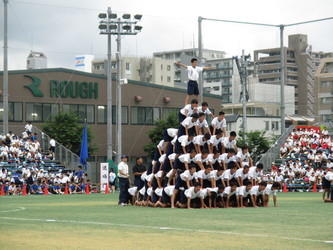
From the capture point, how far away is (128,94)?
76.2 meters

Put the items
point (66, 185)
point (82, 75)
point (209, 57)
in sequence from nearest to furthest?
point (66, 185), point (82, 75), point (209, 57)

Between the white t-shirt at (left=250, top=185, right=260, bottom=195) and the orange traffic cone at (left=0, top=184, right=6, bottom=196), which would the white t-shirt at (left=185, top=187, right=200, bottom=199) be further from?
the orange traffic cone at (left=0, top=184, right=6, bottom=196)

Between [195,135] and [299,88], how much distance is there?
130m

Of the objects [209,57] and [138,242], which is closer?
[138,242]

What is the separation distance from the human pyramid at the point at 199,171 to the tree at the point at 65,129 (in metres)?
39.1

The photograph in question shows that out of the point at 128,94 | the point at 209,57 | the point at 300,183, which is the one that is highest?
the point at 209,57

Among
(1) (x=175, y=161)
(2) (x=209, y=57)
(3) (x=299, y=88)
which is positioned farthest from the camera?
(2) (x=209, y=57)

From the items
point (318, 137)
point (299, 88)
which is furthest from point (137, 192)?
point (299, 88)

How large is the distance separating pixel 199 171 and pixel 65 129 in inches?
1655

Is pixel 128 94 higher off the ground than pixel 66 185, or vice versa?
pixel 128 94

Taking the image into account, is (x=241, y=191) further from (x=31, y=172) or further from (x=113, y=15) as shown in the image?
(x=113, y=15)

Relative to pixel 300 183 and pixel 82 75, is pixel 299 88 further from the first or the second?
pixel 300 183

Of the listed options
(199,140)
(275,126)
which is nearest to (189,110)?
(199,140)

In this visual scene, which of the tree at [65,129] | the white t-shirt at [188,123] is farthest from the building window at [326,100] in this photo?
the white t-shirt at [188,123]
